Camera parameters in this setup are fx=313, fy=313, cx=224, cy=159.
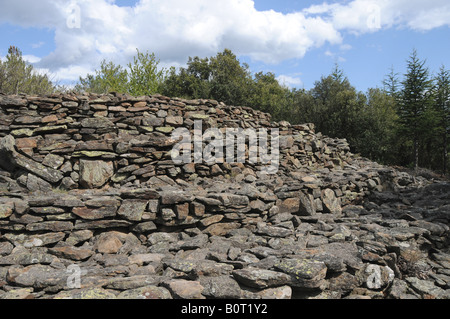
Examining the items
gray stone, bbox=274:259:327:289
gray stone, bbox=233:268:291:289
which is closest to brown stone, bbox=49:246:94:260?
gray stone, bbox=233:268:291:289

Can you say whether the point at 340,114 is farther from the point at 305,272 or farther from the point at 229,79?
the point at 305,272

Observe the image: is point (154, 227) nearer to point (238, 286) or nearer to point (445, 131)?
point (238, 286)

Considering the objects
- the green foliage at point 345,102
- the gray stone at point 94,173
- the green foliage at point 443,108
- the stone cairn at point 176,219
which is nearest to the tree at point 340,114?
the green foliage at point 345,102

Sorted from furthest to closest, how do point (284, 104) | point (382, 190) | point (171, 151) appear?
point (284, 104), point (382, 190), point (171, 151)

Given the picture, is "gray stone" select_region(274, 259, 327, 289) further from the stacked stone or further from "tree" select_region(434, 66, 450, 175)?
"tree" select_region(434, 66, 450, 175)

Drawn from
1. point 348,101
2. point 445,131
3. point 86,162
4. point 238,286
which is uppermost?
point 348,101

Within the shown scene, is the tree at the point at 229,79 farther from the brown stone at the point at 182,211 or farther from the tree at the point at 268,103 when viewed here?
the brown stone at the point at 182,211

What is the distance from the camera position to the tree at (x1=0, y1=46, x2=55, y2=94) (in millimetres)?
17656

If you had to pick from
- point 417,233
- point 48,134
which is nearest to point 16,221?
point 48,134

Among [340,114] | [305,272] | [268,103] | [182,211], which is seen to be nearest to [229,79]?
[268,103]

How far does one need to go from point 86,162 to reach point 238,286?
5632 mm

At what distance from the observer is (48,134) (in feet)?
28.2

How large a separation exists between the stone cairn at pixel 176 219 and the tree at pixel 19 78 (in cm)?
1084

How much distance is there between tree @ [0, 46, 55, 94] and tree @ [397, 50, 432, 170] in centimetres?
2140
